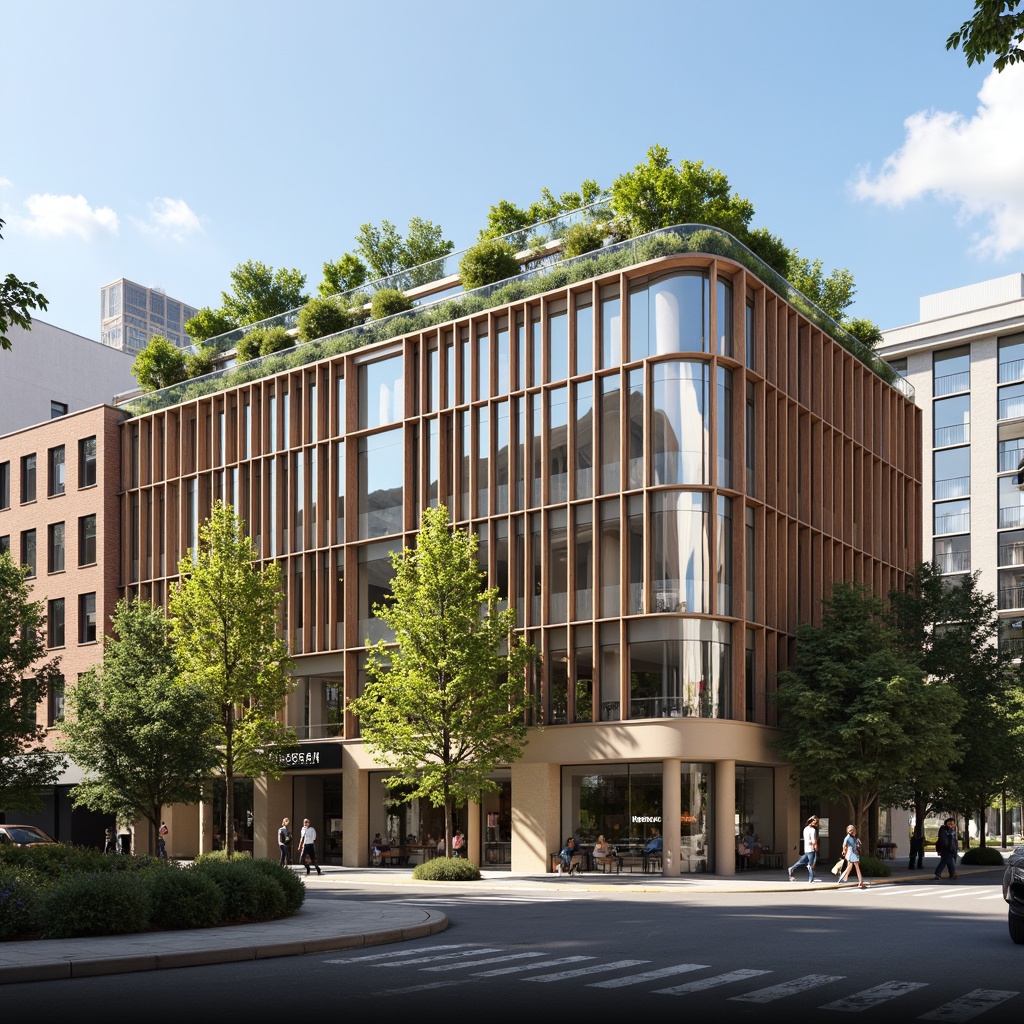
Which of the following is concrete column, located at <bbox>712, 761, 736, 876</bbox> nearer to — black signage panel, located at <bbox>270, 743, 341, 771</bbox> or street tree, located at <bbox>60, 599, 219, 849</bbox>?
black signage panel, located at <bbox>270, 743, 341, 771</bbox>

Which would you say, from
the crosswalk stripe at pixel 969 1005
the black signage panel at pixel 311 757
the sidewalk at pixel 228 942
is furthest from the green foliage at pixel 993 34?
the black signage panel at pixel 311 757

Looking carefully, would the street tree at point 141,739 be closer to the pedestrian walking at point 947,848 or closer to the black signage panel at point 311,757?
the black signage panel at point 311,757

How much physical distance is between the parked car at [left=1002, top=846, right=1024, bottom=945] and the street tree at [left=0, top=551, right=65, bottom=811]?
31.3 metres

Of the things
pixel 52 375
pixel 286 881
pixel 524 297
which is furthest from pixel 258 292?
pixel 286 881

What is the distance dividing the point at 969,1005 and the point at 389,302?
4161 cm

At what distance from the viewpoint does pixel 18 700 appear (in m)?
42.1

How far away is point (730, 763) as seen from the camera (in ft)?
136

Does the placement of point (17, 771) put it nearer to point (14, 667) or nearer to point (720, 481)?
point (14, 667)

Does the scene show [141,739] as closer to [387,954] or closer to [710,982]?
[387,954]

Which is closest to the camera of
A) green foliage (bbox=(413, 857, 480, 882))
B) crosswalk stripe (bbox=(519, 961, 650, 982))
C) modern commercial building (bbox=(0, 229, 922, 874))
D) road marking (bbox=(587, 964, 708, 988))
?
road marking (bbox=(587, 964, 708, 988))

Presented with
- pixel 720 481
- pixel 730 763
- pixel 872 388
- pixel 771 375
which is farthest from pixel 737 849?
pixel 872 388

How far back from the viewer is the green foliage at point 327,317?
52.9m

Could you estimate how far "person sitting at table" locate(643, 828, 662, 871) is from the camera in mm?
40344

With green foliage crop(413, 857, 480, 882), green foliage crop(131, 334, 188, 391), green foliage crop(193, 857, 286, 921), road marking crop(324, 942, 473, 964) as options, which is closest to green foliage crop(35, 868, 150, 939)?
green foliage crop(193, 857, 286, 921)
